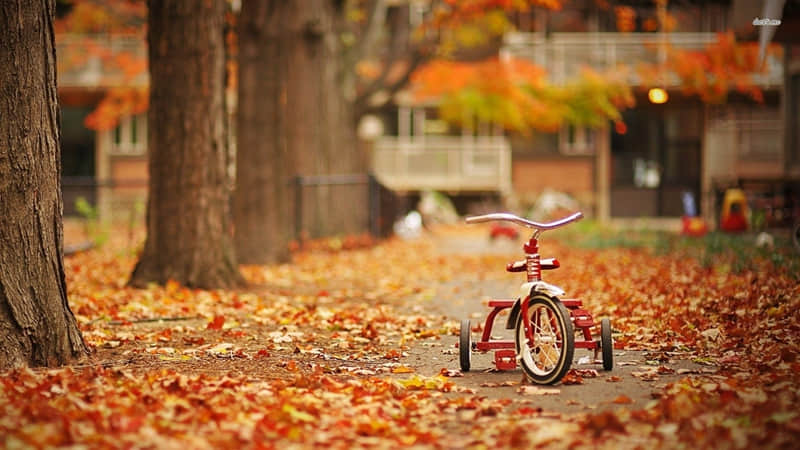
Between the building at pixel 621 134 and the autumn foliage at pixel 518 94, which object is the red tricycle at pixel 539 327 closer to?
the autumn foliage at pixel 518 94

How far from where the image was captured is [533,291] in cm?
750

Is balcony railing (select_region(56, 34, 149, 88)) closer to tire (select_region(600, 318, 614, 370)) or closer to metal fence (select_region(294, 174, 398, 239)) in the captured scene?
metal fence (select_region(294, 174, 398, 239))

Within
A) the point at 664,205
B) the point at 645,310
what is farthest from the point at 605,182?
the point at 645,310

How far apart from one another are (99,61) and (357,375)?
3440 centimetres

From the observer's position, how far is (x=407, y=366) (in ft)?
27.1

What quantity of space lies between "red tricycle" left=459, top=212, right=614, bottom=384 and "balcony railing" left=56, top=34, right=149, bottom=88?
32554 mm

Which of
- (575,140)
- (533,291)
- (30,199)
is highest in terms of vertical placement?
(575,140)

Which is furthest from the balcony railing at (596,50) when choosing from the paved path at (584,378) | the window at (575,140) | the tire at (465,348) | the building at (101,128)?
the tire at (465,348)

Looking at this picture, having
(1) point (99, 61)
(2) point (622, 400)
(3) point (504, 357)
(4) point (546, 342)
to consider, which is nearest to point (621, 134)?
(1) point (99, 61)

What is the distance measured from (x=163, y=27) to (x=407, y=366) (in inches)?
265

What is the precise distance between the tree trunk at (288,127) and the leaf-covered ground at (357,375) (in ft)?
9.85

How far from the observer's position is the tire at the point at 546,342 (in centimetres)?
704

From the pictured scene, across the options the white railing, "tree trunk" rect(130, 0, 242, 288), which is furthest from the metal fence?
the white railing

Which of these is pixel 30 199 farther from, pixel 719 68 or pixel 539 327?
pixel 719 68
